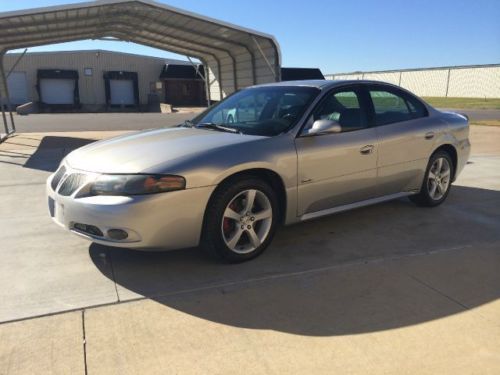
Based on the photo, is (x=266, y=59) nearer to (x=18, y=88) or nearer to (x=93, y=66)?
(x=93, y=66)

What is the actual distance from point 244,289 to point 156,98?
141 feet

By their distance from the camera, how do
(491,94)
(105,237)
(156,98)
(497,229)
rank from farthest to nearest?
(491,94) < (156,98) < (497,229) < (105,237)

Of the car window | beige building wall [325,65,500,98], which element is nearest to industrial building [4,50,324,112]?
beige building wall [325,65,500,98]

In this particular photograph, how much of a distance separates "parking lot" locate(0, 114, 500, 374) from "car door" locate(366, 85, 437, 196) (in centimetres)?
52

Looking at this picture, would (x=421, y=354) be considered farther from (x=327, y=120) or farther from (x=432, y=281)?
(x=327, y=120)

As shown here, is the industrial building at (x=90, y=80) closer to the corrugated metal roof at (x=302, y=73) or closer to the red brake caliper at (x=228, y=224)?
the corrugated metal roof at (x=302, y=73)

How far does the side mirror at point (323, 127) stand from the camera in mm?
4074

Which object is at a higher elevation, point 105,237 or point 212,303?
point 105,237

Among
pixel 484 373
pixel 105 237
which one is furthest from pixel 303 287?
pixel 105 237

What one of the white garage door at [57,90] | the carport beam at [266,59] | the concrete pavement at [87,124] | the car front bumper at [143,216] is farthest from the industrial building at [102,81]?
the car front bumper at [143,216]

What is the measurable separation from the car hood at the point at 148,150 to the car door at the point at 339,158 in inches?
22.3

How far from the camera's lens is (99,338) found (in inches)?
108

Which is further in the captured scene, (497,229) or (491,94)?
(491,94)

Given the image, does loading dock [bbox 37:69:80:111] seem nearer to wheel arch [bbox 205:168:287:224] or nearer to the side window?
the side window
